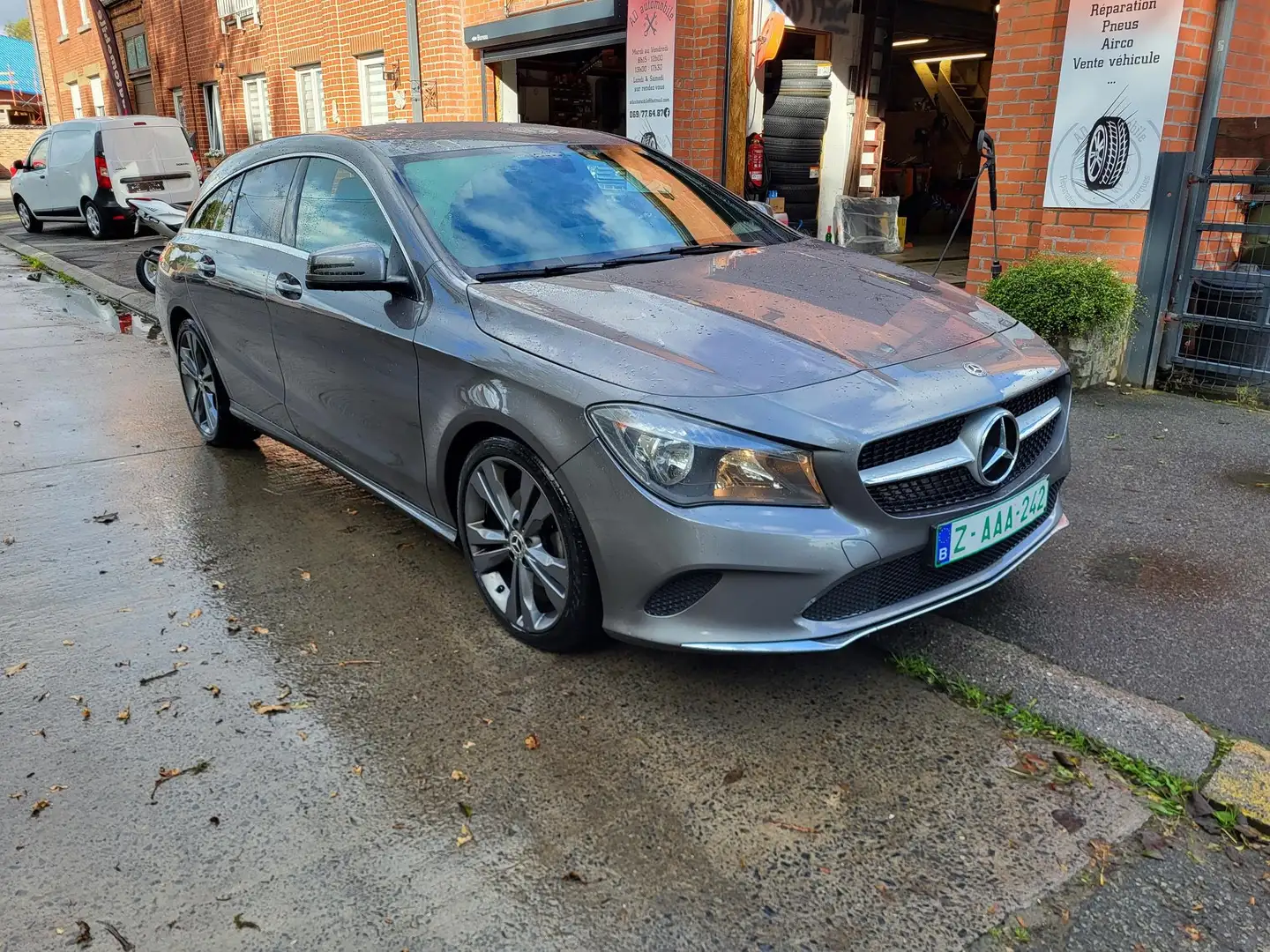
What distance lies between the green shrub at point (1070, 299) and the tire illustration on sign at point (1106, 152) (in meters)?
0.51

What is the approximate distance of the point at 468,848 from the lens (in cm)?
243

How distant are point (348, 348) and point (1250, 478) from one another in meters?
4.17

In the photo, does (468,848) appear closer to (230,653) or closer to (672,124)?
(230,653)

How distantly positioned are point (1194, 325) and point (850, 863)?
523cm

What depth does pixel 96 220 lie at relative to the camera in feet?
55.1

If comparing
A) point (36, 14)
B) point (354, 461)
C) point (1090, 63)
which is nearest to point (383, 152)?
point (354, 461)

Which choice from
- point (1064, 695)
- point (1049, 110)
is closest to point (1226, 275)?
point (1049, 110)

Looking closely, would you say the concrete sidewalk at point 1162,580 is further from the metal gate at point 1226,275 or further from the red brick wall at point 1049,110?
the red brick wall at point 1049,110

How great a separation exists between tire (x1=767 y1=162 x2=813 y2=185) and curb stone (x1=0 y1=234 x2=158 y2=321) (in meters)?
6.42

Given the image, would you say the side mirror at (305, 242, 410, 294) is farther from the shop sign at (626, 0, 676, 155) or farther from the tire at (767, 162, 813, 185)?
the tire at (767, 162, 813, 185)

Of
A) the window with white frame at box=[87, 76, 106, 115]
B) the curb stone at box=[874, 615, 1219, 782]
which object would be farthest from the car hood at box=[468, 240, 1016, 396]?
the window with white frame at box=[87, 76, 106, 115]

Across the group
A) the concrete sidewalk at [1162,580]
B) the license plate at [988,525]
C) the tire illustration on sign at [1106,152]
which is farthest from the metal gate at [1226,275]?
the license plate at [988,525]

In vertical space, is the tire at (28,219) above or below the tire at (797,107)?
below

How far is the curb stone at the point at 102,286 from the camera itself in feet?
34.6
